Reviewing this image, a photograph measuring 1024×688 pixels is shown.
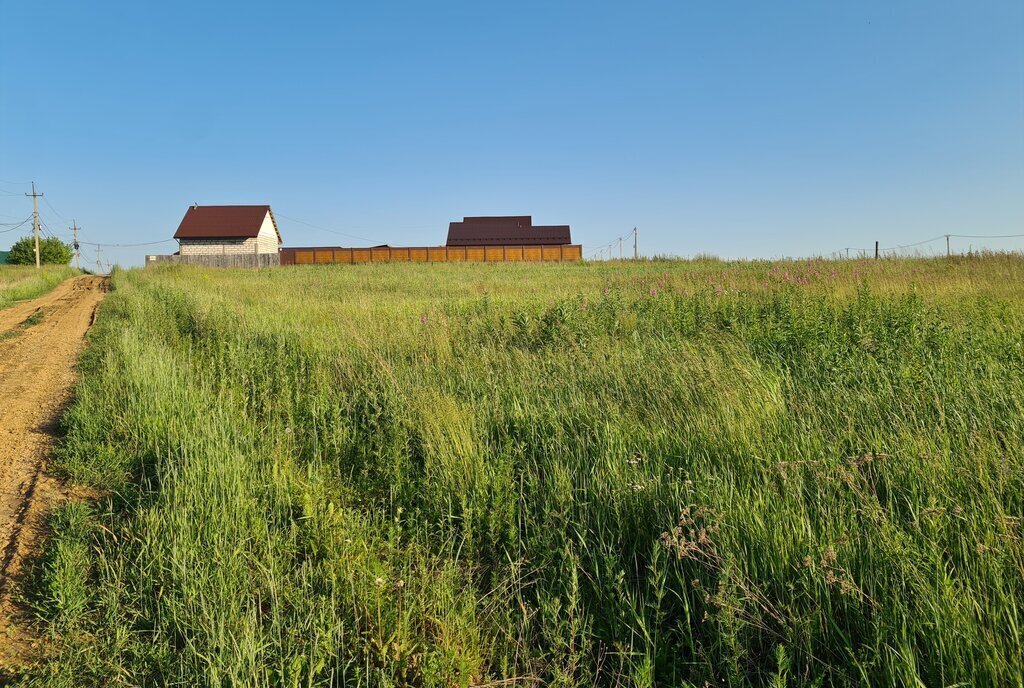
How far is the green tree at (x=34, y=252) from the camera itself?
60.6m

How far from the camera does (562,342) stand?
6996 millimetres

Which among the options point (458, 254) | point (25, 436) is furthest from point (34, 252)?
point (25, 436)

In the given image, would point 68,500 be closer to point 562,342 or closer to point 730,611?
point 730,611

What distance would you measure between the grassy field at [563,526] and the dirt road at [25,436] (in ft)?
0.50

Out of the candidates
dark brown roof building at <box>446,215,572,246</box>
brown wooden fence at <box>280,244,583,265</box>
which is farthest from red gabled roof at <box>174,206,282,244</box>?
dark brown roof building at <box>446,215,572,246</box>

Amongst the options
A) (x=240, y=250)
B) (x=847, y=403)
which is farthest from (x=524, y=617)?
(x=240, y=250)

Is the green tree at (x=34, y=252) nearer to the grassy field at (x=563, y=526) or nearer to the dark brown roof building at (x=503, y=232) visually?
the dark brown roof building at (x=503, y=232)

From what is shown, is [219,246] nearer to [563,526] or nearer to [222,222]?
[222,222]

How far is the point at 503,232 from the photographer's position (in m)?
61.3

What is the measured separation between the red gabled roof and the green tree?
15931mm

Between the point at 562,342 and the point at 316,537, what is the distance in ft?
14.8

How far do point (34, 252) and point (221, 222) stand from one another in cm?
2245

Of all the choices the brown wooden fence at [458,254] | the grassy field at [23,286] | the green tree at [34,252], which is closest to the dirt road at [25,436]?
the grassy field at [23,286]

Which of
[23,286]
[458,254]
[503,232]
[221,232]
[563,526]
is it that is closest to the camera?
[563,526]
